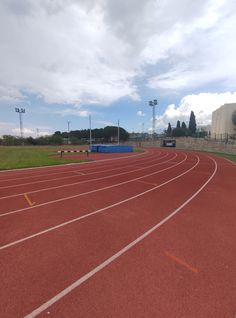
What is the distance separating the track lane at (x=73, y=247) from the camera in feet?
10.4

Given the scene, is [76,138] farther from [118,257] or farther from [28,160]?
[118,257]

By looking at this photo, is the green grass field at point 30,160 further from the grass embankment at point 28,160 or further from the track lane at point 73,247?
the track lane at point 73,247

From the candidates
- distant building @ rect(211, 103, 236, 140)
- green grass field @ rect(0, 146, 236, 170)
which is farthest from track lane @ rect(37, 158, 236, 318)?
distant building @ rect(211, 103, 236, 140)

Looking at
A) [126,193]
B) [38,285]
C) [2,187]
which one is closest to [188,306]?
[38,285]

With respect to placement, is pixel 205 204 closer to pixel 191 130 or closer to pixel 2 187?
pixel 2 187

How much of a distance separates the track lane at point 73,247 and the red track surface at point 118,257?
0.06 feet

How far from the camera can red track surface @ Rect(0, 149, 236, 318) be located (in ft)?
8.91

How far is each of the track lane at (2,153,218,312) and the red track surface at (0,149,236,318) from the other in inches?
0.7

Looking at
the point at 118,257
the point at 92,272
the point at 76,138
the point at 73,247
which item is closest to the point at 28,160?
the point at 73,247

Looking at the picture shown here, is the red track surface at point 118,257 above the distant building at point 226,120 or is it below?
below

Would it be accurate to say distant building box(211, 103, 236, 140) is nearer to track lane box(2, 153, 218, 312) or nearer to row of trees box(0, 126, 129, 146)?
row of trees box(0, 126, 129, 146)

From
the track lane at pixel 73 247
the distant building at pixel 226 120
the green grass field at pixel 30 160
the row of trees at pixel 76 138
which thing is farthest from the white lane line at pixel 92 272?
the row of trees at pixel 76 138

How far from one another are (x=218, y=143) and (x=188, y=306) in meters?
39.6

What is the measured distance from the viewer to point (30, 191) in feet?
29.0
